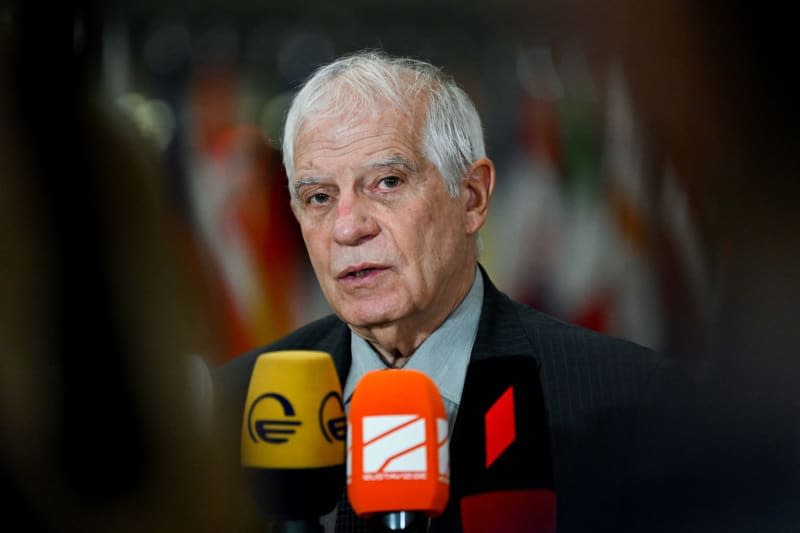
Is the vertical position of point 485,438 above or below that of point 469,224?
below

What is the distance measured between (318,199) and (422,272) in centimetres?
23

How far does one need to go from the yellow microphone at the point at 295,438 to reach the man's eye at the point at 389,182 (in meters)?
0.55

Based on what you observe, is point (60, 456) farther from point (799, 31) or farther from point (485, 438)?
point (799, 31)

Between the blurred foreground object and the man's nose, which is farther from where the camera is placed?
the man's nose

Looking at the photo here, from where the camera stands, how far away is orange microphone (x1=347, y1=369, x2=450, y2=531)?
4.11ft

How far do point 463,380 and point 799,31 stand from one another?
110 centimetres

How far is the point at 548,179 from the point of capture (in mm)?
2129

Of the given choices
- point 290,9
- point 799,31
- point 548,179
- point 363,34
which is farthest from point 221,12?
point 799,31

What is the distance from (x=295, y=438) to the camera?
1314mm

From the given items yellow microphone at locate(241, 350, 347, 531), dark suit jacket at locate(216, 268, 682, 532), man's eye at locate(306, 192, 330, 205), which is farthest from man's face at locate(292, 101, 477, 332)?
yellow microphone at locate(241, 350, 347, 531)

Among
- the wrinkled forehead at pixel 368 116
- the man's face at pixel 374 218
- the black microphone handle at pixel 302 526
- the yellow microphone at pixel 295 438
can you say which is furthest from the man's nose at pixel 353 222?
the black microphone handle at pixel 302 526

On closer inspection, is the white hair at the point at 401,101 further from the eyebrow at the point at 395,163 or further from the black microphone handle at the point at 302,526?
the black microphone handle at the point at 302,526

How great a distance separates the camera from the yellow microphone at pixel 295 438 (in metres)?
1.31

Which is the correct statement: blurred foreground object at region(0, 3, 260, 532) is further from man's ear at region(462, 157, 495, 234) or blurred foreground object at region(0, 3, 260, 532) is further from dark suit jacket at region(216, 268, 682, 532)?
man's ear at region(462, 157, 495, 234)
